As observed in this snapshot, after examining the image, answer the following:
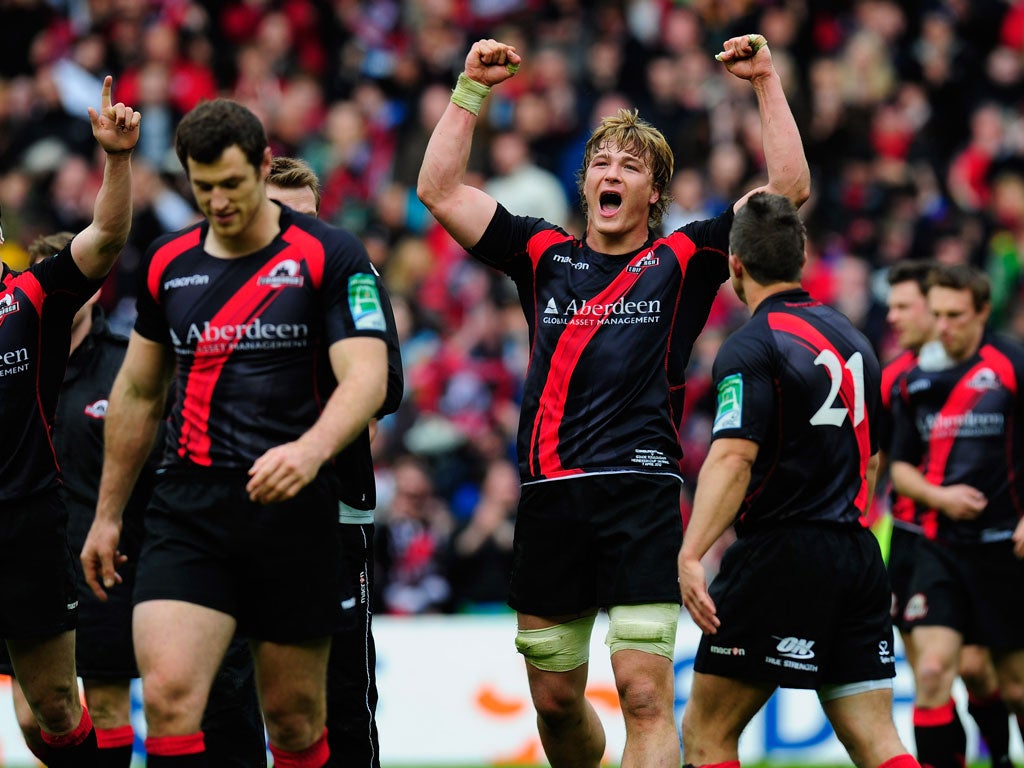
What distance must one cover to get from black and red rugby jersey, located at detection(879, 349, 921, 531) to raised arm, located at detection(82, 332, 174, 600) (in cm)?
509

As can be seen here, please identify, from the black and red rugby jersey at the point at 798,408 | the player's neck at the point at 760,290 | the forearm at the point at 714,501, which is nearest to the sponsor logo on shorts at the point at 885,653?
the black and red rugby jersey at the point at 798,408

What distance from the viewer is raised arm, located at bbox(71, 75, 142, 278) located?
6.88 metres

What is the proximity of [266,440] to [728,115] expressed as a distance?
1133 centimetres

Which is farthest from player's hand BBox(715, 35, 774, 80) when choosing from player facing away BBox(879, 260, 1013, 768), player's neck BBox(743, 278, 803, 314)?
player facing away BBox(879, 260, 1013, 768)

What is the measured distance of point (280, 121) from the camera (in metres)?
17.4

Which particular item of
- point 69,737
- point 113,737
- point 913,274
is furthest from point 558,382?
point 913,274

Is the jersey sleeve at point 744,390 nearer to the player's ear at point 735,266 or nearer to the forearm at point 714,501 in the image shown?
the forearm at point 714,501

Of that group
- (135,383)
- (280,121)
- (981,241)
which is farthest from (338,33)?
(135,383)

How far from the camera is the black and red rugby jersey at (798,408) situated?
6734mm

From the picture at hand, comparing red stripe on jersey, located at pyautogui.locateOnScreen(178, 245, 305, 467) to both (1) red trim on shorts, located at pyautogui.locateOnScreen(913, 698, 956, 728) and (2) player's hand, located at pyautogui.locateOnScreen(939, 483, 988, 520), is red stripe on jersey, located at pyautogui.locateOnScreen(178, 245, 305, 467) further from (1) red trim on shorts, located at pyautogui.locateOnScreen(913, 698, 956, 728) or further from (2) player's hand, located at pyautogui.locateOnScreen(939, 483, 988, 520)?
(1) red trim on shorts, located at pyautogui.locateOnScreen(913, 698, 956, 728)

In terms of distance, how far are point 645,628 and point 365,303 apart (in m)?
1.81

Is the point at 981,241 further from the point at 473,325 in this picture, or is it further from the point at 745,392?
the point at 745,392

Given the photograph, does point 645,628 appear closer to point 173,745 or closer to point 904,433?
point 173,745

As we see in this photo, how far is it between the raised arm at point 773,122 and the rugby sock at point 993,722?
4.04 m
